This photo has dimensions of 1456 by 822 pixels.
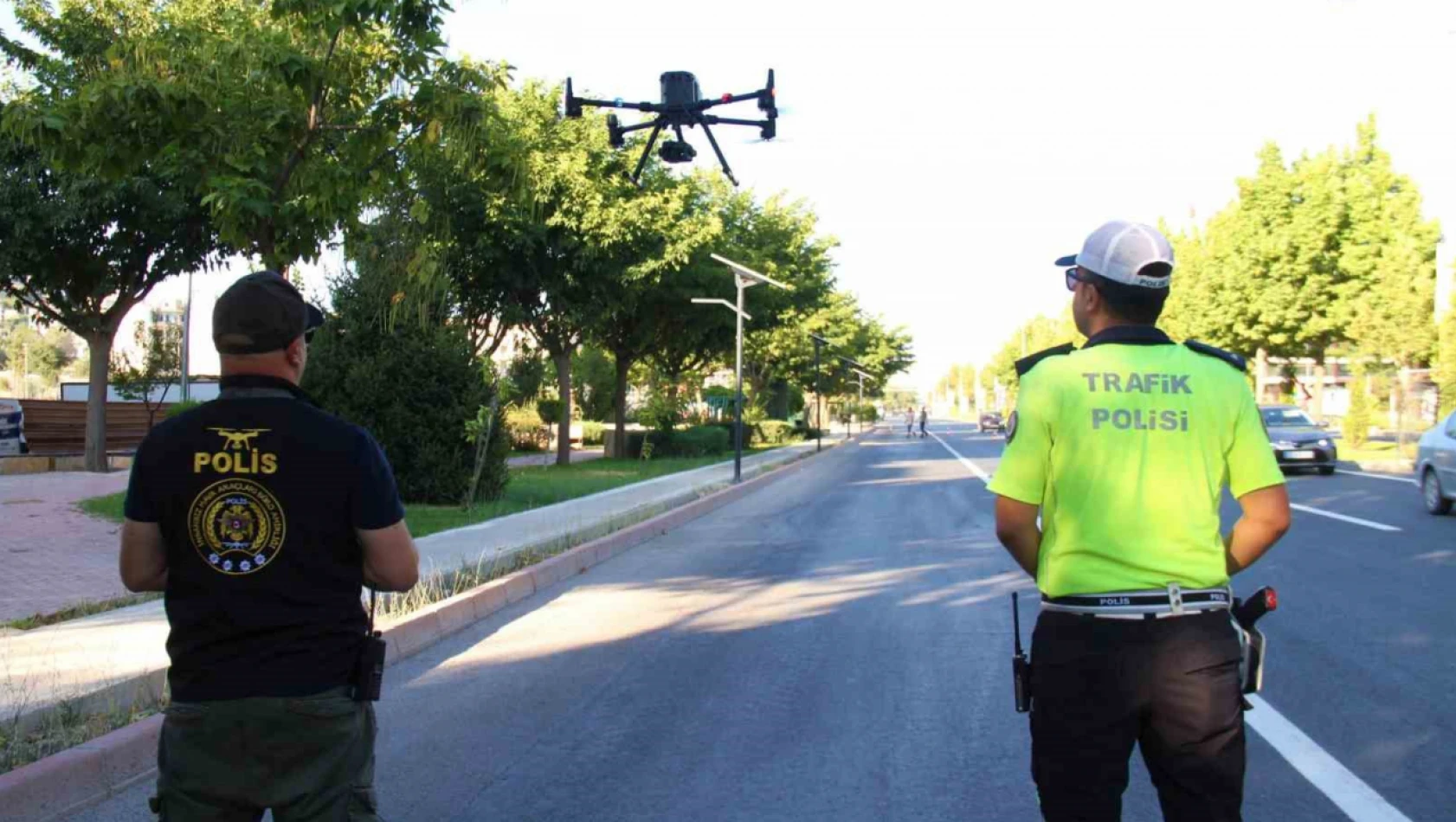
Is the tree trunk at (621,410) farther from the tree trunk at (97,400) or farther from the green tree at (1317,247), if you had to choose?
the green tree at (1317,247)

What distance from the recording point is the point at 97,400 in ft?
86.9

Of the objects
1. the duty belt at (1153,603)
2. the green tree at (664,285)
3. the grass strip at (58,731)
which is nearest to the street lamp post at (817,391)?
the green tree at (664,285)

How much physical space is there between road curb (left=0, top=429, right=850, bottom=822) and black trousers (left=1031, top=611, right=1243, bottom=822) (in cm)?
303

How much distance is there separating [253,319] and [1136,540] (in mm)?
2060

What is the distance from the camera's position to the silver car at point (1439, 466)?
1608 centimetres

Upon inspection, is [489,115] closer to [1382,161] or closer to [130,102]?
[130,102]

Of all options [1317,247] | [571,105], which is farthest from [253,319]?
[1317,247]

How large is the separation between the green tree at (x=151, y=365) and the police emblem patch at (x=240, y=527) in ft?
99.8

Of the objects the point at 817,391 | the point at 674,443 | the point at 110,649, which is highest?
the point at 817,391

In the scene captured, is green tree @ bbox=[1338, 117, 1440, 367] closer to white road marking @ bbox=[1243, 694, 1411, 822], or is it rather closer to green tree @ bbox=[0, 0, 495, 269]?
white road marking @ bbox=[1243, 694, 1411, 822]

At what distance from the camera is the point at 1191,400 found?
285 cm

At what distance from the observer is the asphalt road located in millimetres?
5172

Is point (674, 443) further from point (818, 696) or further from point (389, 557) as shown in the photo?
point (389, 557)

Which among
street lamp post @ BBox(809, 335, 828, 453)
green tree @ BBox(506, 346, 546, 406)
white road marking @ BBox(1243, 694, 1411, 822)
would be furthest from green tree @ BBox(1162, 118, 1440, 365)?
white road marking @ BBox(1243, 694, 1411, 822)
